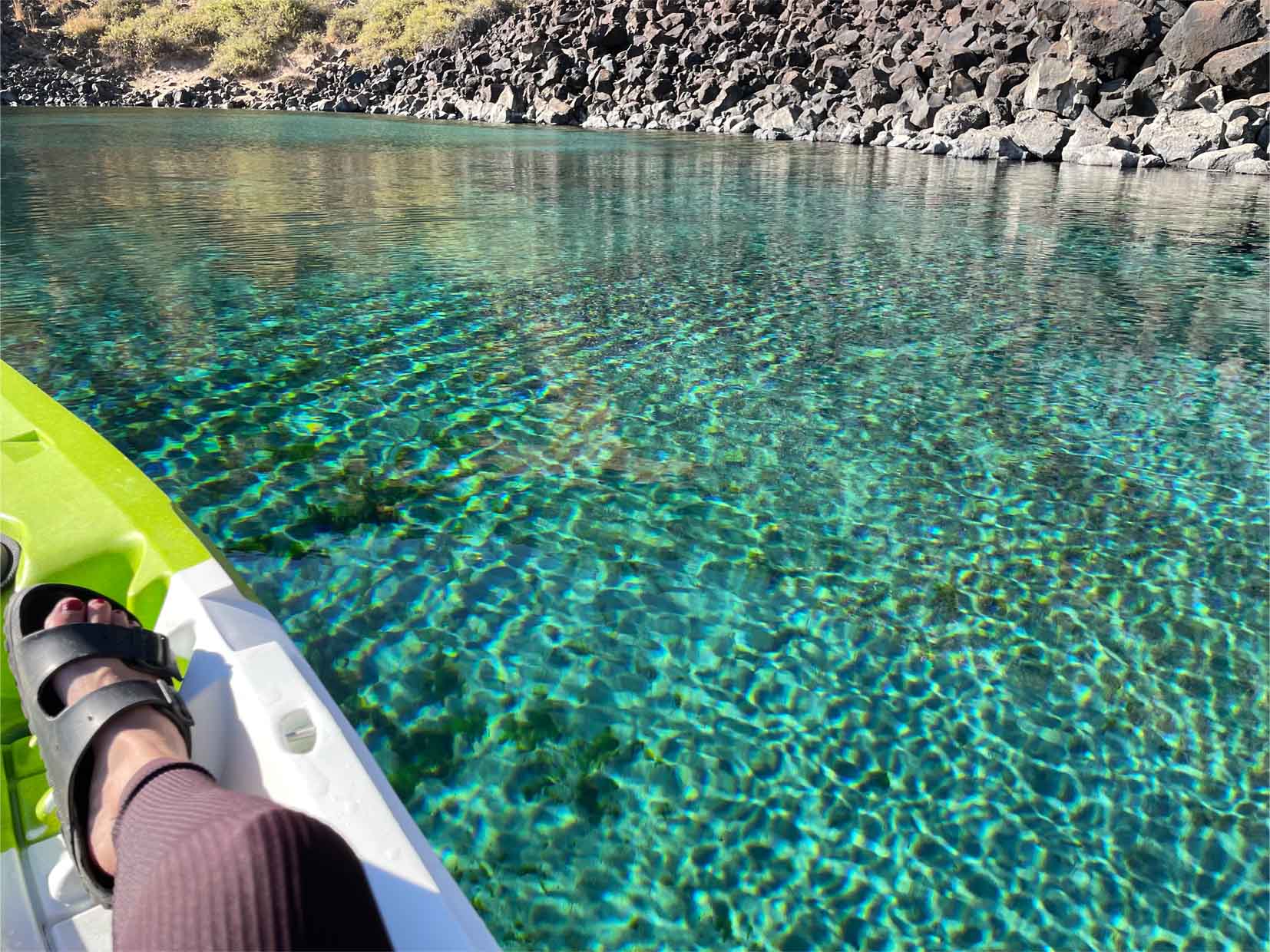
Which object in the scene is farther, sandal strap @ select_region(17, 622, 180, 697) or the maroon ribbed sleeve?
sandal strap @ select_region(17, 622, 180, 697)

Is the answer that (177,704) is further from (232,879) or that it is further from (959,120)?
(959,120)

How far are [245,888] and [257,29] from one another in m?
53.1

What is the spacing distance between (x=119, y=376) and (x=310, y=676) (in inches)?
158

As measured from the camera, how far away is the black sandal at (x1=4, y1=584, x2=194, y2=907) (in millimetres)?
1696

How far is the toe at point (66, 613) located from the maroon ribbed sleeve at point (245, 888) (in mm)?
892

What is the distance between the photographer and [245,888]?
1.19 meters

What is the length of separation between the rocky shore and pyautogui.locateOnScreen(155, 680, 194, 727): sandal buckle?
2034cm

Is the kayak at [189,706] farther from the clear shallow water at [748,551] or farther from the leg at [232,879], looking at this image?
the clear shallow water at [748,551]

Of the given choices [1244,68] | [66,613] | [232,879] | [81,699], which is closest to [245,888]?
[232,879]

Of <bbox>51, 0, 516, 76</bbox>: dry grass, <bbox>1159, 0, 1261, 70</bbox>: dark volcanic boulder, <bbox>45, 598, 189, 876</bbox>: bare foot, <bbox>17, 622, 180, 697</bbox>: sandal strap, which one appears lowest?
<bbox>45, 598, 189, 876</bbox>: bare foot

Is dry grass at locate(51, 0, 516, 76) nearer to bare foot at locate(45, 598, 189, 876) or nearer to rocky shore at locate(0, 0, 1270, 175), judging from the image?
rocky shore at locate(0, 0, 1270, 175)

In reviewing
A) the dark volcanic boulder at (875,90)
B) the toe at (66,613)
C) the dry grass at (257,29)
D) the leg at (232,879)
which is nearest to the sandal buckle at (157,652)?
the toe at (66,613)

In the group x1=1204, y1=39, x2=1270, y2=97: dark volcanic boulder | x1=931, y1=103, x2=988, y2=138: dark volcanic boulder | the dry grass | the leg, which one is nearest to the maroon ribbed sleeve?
the leg

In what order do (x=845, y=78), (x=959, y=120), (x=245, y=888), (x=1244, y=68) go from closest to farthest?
(x=245, y=888), (x=1244, y=68), (x=959, y=120), (x=845, y=78)
